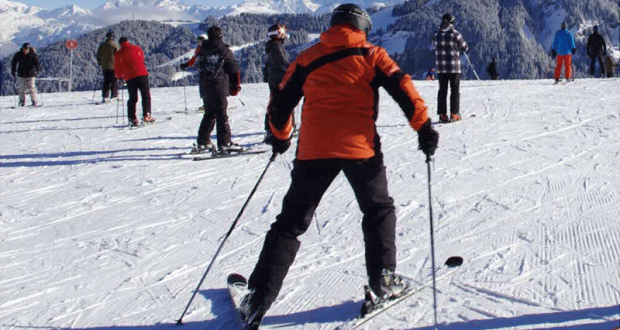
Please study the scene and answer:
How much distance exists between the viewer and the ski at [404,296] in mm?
2936

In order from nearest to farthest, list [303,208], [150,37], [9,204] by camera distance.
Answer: [303,208] → [9,204] → [150,37]

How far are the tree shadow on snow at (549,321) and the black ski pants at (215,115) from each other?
494 cm

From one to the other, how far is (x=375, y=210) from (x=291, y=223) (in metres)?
0.43

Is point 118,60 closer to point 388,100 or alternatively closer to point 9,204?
point 9,204

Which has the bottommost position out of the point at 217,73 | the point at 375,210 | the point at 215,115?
the point at 375,210

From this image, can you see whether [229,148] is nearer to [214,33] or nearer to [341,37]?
[214,33]

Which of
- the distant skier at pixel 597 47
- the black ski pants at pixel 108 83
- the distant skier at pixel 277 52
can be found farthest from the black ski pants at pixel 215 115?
the distant skier at pixel 597 47

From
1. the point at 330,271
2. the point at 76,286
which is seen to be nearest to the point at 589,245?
the point at 330,271

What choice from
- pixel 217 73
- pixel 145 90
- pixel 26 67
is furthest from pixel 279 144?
pixel 26 67

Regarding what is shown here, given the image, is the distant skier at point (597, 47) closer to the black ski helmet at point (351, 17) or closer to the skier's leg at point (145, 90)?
the skier's leg at point (145, 90)

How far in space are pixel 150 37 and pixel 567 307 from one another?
173864 mm

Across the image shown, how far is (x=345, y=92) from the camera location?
9.23 feet

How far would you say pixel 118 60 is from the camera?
955cm

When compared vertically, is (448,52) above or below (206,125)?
above
